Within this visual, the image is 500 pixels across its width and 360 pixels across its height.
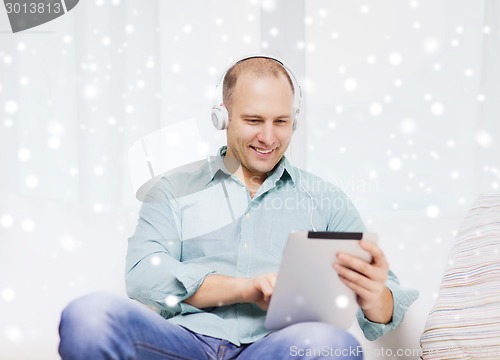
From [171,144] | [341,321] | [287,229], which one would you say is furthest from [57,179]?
[341,321]

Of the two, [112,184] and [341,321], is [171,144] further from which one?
[341,321]

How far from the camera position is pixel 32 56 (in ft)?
6.23

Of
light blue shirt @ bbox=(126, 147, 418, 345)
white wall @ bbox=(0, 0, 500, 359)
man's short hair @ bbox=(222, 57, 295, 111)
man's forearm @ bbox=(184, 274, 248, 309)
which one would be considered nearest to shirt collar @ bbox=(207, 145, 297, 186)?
light blue shirt @ bbox=(126, 147, 418, 345)

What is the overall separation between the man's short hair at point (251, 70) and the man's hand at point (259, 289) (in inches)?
17.2

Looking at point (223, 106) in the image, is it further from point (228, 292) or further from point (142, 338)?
point (142, 338)

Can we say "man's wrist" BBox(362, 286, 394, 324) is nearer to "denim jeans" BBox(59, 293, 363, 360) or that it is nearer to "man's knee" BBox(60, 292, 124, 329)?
"denim jeans" BBox(59, 293, 363, 360)

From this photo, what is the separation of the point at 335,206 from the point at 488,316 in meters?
0.37

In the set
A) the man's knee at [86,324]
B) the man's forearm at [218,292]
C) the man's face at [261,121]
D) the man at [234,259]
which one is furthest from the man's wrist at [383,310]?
the man's knee at [86,324]

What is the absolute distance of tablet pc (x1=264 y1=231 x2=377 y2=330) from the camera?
3.09ft

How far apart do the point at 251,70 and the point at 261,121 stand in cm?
11

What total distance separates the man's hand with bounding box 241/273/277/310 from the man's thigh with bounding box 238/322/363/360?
70mm

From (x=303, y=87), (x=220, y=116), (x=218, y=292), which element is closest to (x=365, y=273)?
(x=218, y=292)

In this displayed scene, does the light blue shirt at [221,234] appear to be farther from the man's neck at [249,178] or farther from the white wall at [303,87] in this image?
the white wall at [303,87]

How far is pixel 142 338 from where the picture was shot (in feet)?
3.31
